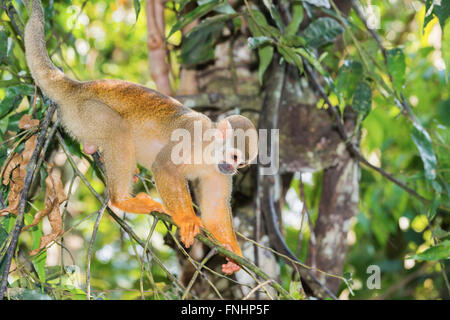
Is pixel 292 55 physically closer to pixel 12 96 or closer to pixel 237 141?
pixel 237 141

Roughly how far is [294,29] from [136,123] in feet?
3.90

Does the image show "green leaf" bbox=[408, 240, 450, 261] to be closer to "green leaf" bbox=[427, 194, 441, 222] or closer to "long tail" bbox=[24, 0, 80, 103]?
"green leaf" bbox=[427, 194, 441, 222]

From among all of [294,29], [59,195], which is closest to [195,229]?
[59,195]

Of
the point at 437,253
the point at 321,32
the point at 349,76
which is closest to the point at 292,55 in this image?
the point at 321,32

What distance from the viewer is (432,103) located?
6520 mm

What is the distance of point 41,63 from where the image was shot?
2.81 m

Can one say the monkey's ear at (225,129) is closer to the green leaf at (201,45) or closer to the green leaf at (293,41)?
the green leaf at (293,41)

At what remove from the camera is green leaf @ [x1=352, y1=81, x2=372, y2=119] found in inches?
126

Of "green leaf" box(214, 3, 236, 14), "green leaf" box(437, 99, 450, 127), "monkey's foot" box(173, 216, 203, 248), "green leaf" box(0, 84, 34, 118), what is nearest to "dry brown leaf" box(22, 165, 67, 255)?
"green leaf" box(0, 84, 34, 118)

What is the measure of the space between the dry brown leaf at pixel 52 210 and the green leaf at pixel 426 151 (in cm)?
217

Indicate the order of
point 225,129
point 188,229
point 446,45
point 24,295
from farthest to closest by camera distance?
1. point 225,129
2. point 188,229
3. point 446,45
4. point 24,295

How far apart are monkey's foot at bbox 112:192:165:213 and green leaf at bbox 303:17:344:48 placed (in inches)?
56.1

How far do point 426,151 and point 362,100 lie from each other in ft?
1.70
